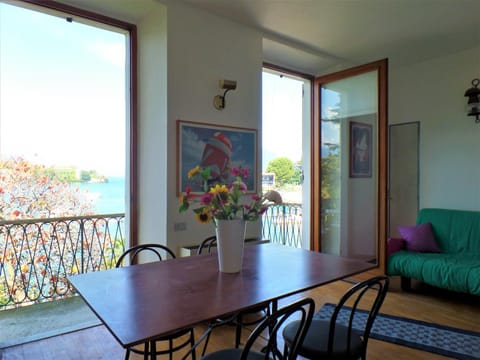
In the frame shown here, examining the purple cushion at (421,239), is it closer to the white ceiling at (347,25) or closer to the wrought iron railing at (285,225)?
the wrought iron railing at (285,225)

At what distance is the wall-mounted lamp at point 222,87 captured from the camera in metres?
3.30

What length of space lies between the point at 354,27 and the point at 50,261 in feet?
13.2

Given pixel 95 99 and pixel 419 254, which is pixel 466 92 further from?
pixel 95 99

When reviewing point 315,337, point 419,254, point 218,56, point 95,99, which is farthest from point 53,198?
point 419,254

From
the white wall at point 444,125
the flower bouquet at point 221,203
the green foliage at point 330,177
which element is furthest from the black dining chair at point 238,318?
the white wall at point 444,125

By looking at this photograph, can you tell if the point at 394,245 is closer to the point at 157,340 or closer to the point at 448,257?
the point at 448,257

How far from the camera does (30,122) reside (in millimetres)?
3029

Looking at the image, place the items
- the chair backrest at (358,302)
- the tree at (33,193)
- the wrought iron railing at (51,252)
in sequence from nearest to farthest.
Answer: the chair backrest at (358,302)
the tree at (33,193)
the wrought iron railing at (51,252)

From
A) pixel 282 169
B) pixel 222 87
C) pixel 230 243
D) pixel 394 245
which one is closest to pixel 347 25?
pixel 222 87

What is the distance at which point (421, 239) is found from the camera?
3.95 metres

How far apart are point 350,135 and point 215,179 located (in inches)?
83.0

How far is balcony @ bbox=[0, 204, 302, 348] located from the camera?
307cm

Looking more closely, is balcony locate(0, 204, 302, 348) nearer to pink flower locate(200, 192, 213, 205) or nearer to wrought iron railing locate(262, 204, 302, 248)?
pink flower locate(200, 192, 213, 205)

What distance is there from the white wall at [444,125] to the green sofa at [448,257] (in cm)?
30
